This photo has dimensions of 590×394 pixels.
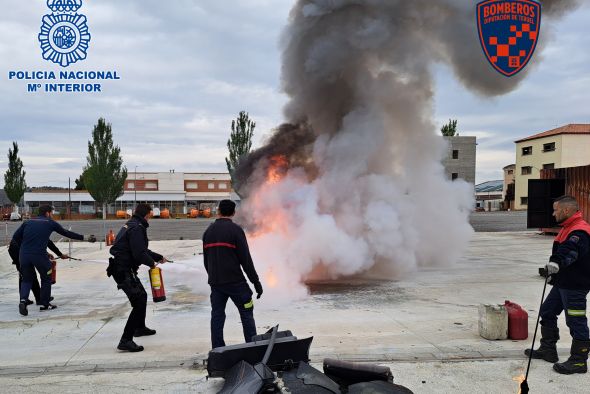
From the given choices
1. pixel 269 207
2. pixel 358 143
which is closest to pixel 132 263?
pixel 269 207

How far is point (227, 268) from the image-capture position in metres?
4.53

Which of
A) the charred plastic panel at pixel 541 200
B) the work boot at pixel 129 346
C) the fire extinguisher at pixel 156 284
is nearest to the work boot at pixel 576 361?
the work boot at pixel 129 346

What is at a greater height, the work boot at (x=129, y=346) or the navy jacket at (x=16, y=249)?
the navy jacket at (x=16, y=249)

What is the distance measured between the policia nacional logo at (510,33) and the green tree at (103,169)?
4795cm

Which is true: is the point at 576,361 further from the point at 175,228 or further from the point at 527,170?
the point at 527,170

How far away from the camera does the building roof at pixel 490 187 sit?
3148 inches

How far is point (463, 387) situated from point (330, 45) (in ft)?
25.9

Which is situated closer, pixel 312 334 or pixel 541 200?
pixel 312 334

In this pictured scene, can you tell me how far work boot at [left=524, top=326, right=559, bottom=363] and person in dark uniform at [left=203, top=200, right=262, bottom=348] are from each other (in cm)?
304

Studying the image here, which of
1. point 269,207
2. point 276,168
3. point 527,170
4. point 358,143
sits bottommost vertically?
point 269,207

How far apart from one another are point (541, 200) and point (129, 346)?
55.0 feet

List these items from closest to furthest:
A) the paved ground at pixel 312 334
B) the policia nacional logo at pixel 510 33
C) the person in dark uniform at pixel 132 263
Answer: the paved ground at pixel 312 334 < the person in dark uniform at pixel 132 263 < the policia nacional logo at pixel 510 33

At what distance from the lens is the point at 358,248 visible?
9086 mm

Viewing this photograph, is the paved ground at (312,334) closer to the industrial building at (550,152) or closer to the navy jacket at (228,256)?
the navy jacket at (228,256)
